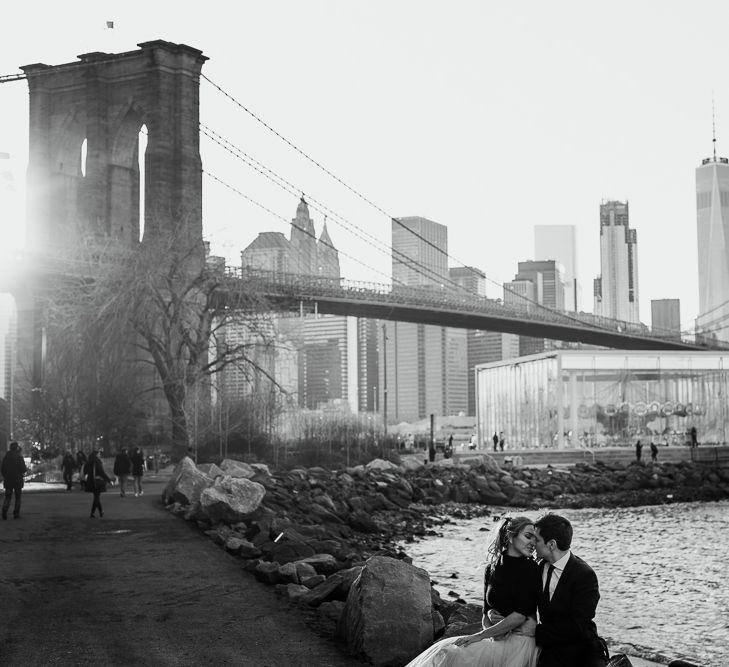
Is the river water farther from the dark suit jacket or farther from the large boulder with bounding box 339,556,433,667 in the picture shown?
the dark suit jacket

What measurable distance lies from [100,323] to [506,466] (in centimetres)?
2032

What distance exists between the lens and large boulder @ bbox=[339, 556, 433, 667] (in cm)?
934

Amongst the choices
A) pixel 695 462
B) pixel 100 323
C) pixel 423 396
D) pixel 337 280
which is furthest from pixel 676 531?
pixel 423 396

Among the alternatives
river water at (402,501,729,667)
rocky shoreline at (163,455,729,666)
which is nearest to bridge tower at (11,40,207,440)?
rocky shoreline at (163,455,729,666)

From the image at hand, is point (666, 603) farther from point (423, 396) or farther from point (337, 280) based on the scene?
point (423, 396)

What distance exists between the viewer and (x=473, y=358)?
634ft

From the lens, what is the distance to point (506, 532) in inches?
245

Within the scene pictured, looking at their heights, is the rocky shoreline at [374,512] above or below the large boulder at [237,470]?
below

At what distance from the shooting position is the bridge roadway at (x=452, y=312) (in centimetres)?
6116

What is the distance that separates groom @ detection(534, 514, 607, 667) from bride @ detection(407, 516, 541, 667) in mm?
62

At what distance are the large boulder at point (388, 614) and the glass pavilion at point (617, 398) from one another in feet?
155

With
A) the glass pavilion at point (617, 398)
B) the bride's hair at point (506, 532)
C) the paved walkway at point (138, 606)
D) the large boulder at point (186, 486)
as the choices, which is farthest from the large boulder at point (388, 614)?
the glass pavilion at point (617, 398)

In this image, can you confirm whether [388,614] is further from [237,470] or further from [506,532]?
[237,470]

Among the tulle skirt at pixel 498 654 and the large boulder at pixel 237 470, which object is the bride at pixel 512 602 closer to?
the tulle skirt at pixel 498 654
